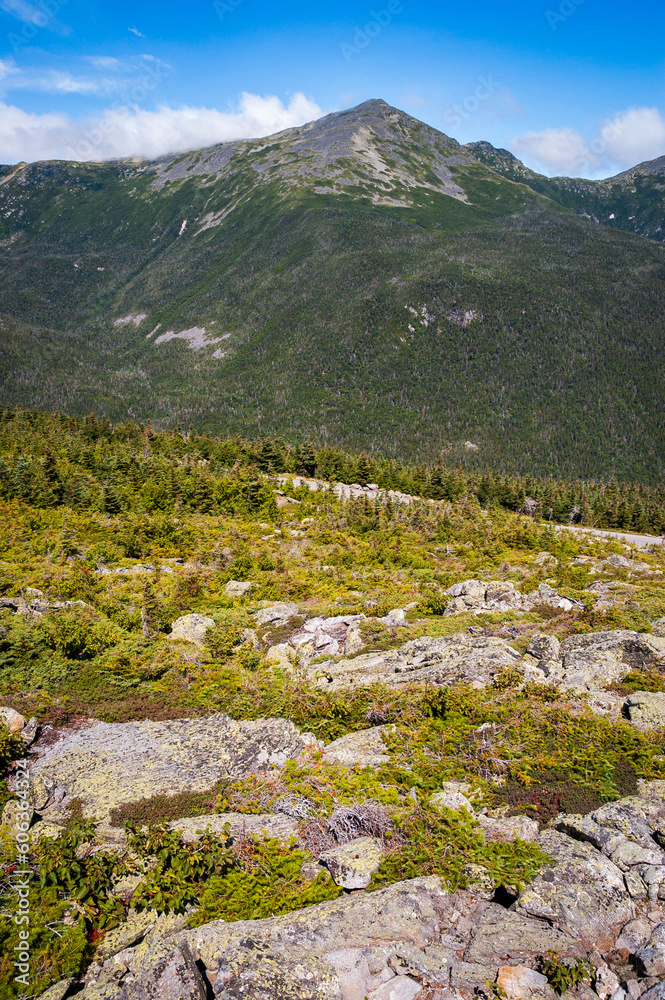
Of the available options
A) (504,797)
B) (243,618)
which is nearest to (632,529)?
(243,618)

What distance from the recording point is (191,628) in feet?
62.6

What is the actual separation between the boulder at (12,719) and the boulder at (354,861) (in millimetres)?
7772

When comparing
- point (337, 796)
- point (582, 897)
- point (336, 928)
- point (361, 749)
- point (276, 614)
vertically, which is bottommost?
point (276, 614)

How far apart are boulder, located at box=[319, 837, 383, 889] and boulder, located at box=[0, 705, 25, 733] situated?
7772 mm

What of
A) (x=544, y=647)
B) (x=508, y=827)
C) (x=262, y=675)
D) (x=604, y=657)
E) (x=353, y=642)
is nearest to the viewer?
(x=508, y=827)

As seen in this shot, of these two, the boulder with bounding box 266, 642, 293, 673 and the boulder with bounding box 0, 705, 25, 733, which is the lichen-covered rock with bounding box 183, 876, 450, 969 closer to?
the boulder with bounding box 0, 705, 25, 733

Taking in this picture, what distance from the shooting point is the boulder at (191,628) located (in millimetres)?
18227

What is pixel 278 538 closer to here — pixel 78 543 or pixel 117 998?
pixel 78 543

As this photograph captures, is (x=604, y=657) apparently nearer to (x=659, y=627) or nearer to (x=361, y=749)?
(x=659, y=627)

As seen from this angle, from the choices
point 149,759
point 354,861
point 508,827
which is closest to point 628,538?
point 508,827

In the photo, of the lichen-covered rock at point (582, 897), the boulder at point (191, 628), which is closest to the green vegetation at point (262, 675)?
the lichen-covered rock at point (582, 897)

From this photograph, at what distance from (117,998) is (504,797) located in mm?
7001

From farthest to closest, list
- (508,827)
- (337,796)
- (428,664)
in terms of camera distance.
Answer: (428,664) → (337,796) → (508,827)

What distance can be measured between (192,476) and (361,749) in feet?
96.4
